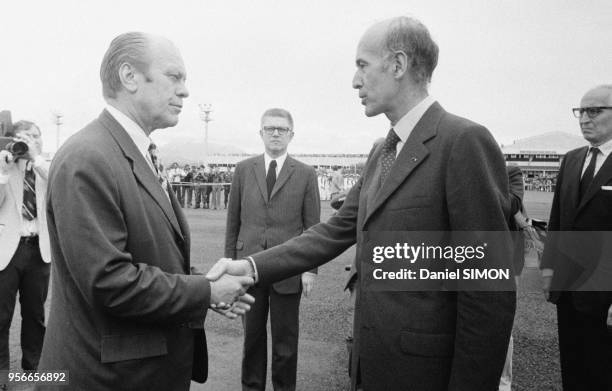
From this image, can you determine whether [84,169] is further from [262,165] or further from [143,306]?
[262,165]

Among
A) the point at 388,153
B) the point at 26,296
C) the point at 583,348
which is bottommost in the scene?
the point at 26,296

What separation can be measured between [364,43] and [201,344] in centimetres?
177

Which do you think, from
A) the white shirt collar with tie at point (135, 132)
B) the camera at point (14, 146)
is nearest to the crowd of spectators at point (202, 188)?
the camera at point (14, 146)

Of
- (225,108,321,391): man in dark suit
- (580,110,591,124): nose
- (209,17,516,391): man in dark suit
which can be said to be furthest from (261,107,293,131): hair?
(580,110,591,124): nose

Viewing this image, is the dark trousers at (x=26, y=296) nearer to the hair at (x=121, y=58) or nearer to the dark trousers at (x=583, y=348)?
the hair at (x=121, y=58)

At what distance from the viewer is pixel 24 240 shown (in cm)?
407

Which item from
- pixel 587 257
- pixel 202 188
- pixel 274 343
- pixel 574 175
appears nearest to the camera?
pixel 587 257

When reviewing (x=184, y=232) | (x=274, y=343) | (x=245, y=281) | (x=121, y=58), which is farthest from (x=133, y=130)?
(x=274, y=343)

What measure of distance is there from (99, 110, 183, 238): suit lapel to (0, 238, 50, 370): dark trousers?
2.69 m

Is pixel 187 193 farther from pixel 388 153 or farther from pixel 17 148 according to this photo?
pixel 388 153

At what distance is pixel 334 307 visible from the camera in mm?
6508

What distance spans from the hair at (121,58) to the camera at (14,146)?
248 cm

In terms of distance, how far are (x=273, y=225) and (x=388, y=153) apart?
2.10 m

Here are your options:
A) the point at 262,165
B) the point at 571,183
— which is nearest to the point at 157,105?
the point at 262,165
